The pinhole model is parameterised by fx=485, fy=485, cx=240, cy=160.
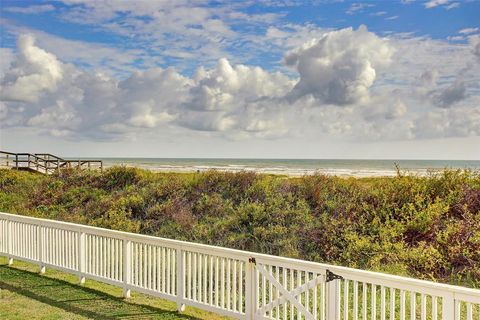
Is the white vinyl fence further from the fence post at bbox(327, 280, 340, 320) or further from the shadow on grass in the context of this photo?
the shadow on grass

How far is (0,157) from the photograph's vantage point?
1072 inches

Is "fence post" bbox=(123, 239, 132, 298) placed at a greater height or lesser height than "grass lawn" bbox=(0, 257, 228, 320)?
greater

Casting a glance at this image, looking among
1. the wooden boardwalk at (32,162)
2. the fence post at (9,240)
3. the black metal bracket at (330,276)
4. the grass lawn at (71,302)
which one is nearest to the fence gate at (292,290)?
the black metal bracket at (330,276)

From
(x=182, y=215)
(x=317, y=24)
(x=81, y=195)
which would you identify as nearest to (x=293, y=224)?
(x=182, y=215)

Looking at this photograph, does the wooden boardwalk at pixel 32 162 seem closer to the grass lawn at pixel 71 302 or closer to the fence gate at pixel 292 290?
the grass lawn at pixel 71 302

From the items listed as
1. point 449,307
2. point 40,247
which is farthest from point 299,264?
point 40,247

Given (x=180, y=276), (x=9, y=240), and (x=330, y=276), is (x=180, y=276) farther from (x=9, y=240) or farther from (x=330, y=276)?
(x=9, y=240)

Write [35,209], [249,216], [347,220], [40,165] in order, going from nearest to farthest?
[347,220]
[249,216]
[35,209]
[40,165]

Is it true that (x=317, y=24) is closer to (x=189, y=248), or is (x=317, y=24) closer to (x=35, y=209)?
(x=189, y=248)

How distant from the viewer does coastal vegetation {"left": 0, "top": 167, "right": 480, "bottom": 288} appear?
9188 millimetres

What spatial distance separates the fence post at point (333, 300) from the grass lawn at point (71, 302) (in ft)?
7.00

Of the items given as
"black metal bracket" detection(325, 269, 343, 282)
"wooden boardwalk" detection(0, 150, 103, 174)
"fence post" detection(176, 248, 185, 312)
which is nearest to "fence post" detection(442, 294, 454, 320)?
"black metal bracket" detection(325, 269, 343, 282)

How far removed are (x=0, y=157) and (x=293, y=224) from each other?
71.1 ft

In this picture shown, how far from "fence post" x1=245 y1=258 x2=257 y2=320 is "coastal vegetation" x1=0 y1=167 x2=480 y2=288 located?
3735mm
